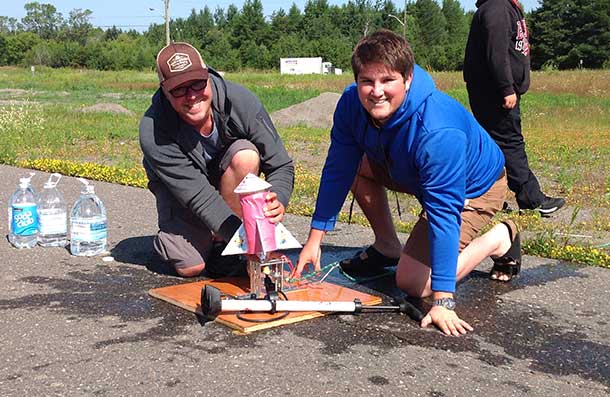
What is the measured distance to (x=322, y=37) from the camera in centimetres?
12206

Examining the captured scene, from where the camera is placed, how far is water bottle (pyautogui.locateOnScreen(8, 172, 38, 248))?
5.49m

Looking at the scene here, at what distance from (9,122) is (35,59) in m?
99.9

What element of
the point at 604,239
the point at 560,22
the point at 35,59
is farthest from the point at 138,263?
the point at 35,59

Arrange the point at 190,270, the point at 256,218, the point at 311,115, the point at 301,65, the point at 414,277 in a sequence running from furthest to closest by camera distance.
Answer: the point at 301,65
the point at 311,115
the point at 190,270
the point at 414,277
the point at 256,218

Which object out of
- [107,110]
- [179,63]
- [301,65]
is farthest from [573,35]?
[179,63]

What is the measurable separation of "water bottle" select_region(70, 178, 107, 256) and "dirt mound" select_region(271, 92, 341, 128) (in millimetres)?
15268

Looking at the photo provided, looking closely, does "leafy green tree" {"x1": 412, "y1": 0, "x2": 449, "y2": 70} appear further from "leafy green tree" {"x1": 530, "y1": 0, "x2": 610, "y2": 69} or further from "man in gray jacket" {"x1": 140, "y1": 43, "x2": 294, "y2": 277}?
"man in gray jacket" {"x1": 140, "y1": 43, "x2": 294, "y2": 277}

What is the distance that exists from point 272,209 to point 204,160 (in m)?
0.77

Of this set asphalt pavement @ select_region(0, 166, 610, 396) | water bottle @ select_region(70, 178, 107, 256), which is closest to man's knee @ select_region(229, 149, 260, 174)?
asphalt pavement @ select_region(0, 166, 610, 396)

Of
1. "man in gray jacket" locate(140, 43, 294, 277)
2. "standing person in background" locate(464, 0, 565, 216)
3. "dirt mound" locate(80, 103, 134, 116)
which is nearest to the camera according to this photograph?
"man in gray jacket" locate(140, 43, 294, 277)

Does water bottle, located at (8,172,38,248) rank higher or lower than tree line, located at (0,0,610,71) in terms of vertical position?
lower

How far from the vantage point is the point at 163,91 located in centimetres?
449

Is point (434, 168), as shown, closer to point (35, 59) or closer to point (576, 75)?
point (576, 75)

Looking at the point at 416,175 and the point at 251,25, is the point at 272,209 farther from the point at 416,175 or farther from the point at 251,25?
the point at 251,25
